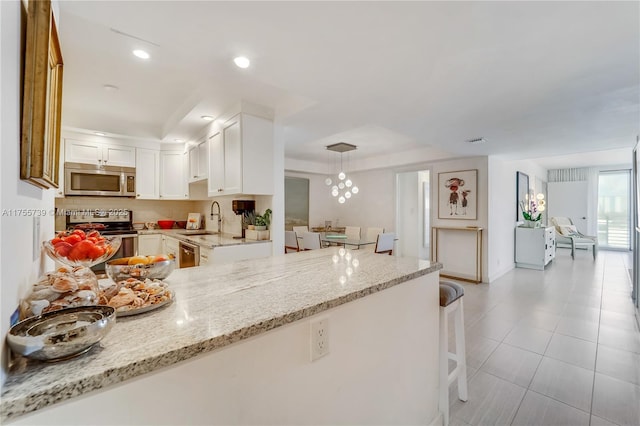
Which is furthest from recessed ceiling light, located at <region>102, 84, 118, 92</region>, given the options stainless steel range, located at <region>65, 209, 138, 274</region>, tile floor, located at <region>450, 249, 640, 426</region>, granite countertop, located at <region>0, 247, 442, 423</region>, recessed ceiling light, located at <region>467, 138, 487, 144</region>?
recessed ceiling light, located at <region>467, 138, 487, 144</region>

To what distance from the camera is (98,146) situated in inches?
160

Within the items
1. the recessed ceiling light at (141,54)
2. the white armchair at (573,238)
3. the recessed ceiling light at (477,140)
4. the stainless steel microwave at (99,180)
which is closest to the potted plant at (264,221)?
the recessed ceiling light at (141,54)

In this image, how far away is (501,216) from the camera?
5250mm

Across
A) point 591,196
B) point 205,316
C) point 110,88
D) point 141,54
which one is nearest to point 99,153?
point 110,88

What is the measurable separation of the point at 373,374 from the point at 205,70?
2122 millimetres

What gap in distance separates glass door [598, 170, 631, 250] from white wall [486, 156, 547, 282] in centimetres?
408

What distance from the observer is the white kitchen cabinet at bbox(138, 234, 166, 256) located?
4180 millimetres

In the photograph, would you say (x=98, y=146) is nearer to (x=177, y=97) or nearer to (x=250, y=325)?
(x=177, y=97)

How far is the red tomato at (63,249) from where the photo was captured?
0.88m

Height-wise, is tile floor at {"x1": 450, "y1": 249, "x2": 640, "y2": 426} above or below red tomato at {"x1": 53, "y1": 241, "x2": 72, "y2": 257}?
below

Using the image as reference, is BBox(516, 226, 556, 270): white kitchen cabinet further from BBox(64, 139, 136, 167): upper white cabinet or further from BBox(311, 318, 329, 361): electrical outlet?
BBox(64, 139, 136, 167): upper white cabinet

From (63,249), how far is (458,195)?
5.37 metres

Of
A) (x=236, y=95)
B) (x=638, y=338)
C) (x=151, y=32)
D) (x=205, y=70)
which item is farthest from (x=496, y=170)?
(x=151, y=32)

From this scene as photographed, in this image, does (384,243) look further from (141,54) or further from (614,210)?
(614,210)
